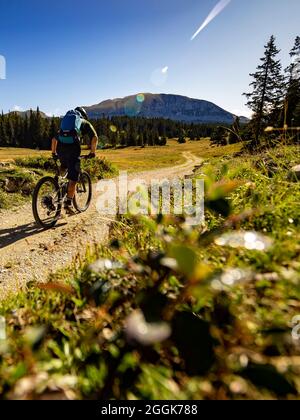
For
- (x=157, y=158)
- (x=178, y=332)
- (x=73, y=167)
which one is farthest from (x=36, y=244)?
(x=157, y=158)

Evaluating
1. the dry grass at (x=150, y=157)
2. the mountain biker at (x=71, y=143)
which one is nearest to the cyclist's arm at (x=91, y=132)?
the mountain biker at (x=71, y=143)

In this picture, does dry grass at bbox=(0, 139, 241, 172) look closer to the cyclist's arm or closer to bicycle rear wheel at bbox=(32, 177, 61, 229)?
the cyclist's arm

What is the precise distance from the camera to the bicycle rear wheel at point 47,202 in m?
7.81

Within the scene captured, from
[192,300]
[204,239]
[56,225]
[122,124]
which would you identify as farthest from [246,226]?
[122,124]

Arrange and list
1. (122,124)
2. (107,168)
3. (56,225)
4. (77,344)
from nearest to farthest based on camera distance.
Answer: (77,344) → (56,225) → (107,168) → (122,124)

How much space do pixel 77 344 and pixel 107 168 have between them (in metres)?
17.9

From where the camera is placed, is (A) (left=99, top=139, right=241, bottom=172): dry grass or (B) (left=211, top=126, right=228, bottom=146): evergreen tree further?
(A) (left=99, top=139, right=241, bottom=172): dry grass

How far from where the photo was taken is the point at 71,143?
329 inches

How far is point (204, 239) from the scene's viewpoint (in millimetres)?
1648

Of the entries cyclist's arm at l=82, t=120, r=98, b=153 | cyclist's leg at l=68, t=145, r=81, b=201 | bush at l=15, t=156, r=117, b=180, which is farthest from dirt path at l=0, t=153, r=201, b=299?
bush at l=15, t=156, r=117, b=180

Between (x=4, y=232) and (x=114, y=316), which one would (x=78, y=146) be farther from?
(x=114, y=316)

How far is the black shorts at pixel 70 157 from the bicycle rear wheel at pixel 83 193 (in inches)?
45.6

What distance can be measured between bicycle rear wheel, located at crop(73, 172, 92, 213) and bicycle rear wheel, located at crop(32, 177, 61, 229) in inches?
49.2

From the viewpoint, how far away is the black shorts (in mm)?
8445
